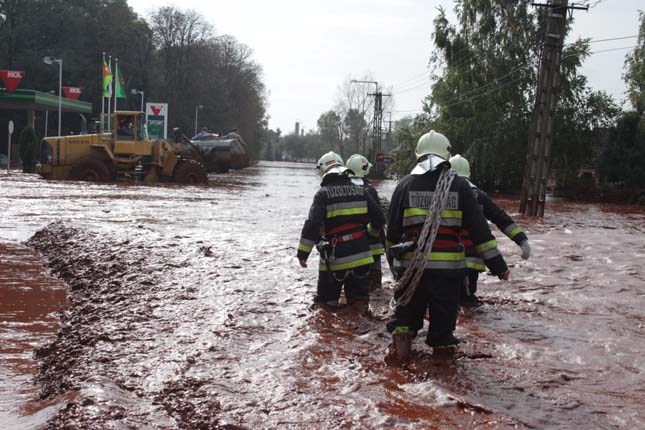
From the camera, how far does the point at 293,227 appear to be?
1356cm

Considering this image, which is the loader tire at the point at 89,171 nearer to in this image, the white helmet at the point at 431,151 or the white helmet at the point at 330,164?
the white helmet at the point at 330,164

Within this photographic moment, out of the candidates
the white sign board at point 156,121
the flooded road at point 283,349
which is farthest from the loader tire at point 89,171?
the white sign board at point 156,121

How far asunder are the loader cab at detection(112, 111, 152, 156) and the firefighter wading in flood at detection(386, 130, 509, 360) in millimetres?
24602

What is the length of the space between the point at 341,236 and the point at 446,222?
5.47 ft

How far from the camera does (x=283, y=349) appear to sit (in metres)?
5.46

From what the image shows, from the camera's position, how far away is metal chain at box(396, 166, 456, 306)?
16.2ft

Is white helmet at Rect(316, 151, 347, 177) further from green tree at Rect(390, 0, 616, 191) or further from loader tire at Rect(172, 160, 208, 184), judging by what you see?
green tree at Rect(390, 0, 616, 191)

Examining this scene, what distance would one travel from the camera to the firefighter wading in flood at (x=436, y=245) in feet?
16.4

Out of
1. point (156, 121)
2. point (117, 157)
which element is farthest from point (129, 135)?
point (156, 121)

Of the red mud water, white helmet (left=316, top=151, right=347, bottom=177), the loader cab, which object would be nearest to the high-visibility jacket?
white helmet (left=316, top=151, right=347, bottom=177)

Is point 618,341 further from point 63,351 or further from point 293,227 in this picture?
point 293,227

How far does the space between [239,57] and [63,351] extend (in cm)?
9031

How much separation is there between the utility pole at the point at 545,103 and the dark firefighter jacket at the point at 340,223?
48.8 ft

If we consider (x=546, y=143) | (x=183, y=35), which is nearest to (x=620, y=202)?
(x=546, y=143)
